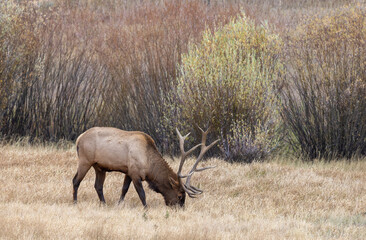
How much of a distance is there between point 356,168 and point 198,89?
397 cm

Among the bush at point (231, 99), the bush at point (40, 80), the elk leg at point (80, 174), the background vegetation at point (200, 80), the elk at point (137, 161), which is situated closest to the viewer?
the elk at point (137, 161)

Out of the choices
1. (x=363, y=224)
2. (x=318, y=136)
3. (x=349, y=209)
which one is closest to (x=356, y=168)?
(x=318, y=136)

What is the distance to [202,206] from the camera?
8.45m

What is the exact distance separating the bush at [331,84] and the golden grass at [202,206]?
6.53ft

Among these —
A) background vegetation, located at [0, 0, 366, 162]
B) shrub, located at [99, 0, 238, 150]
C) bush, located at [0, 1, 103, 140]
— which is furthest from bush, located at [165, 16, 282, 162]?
bush, located at [0, 1, 103, 140]

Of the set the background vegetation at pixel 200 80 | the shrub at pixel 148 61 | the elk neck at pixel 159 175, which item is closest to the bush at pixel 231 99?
the background vegetation at pixel 200 80

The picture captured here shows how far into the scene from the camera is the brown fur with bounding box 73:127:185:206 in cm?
777

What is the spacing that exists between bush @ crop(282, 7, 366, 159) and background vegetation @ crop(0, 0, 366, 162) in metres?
0.03

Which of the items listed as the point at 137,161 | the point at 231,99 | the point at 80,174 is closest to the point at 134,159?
the point at 137,161

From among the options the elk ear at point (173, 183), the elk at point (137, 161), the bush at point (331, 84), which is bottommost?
the bush at point (331, 84)

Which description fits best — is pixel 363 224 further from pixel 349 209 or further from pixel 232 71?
pixel 232 71

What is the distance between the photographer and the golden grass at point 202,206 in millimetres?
6508

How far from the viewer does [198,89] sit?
541 inches

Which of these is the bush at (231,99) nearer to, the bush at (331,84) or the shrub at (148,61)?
the bush at (331,84)
